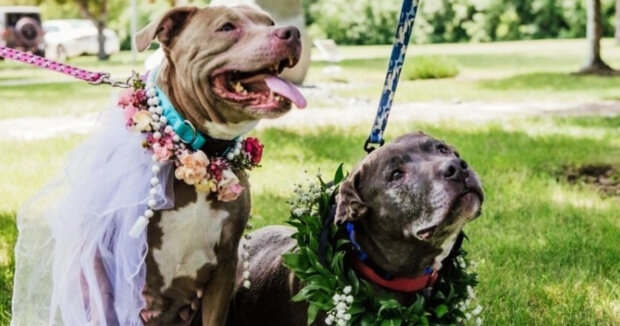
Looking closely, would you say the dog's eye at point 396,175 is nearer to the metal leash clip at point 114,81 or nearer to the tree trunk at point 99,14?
the metal leash clip at point 114,81

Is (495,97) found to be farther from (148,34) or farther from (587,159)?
(148,34)

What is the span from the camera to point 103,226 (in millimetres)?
3236

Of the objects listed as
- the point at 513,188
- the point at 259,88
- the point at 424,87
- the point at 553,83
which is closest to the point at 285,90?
the point at 259,88

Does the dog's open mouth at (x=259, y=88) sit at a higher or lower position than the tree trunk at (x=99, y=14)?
higher

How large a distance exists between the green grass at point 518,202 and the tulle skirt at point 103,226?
1038 mm

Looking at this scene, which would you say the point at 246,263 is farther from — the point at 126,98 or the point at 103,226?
the point at 126,98

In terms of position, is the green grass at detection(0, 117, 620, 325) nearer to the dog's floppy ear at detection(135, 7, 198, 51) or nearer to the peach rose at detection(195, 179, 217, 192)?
the peach rose at detection(195, 179, 217, 192)

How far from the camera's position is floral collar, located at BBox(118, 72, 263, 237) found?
3129 mm

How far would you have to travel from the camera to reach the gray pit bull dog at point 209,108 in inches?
118

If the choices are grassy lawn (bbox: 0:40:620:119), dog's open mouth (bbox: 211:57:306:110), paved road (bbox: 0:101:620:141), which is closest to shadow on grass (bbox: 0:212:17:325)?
dog's open mouth (bbox: 211:57:306:110)

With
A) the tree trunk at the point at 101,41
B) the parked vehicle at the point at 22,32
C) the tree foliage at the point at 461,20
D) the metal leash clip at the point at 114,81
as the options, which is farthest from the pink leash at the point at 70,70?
the tree foliage at the point at 461,20

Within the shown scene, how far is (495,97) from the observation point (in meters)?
13.0

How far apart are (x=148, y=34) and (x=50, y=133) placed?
23.9 feet

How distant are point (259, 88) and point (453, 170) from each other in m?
0.77
